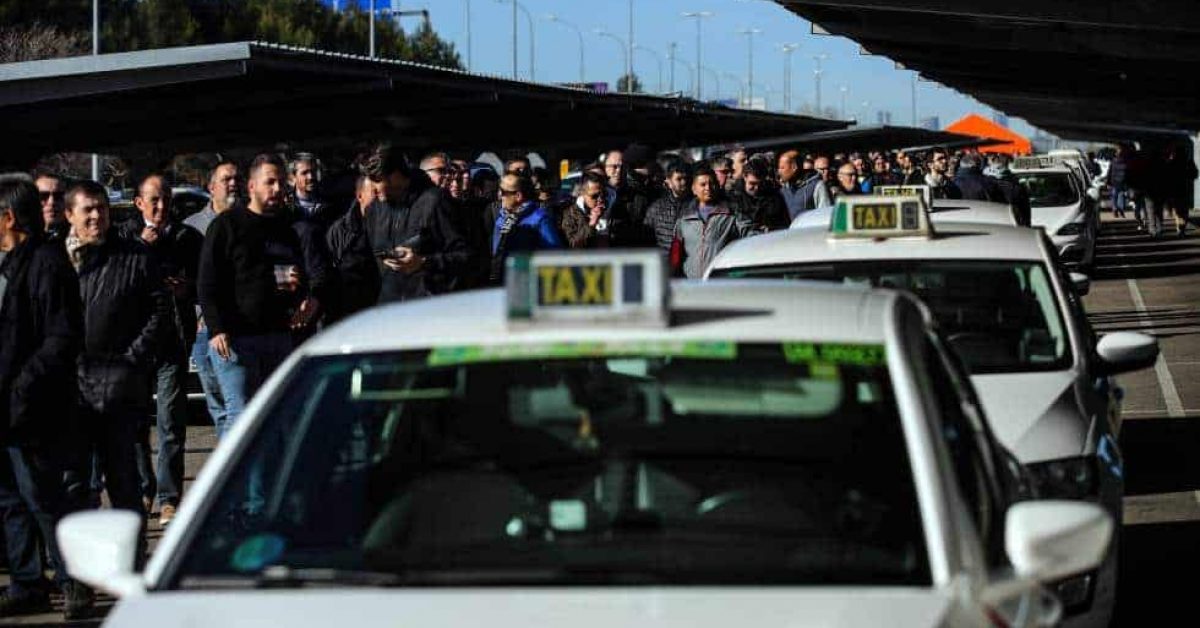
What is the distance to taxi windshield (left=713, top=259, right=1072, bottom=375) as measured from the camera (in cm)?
918

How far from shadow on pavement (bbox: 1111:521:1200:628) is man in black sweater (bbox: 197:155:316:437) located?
411 cm

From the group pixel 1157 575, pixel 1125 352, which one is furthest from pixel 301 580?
pixel 1157 575

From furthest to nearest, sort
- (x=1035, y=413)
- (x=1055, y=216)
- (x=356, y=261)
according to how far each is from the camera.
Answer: (x=1055, y=216) → (x=356, y=261) → (x=1035, y=413)

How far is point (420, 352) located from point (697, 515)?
67 centimetres

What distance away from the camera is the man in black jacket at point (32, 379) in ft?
29.3

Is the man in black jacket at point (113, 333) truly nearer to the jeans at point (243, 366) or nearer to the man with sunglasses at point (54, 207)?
the jeans at point (243, 366)

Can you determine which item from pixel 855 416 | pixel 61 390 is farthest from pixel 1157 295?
pixel 855 416

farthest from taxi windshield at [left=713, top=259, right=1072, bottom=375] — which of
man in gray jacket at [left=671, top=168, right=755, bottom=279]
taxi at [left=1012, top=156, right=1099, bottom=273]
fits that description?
taxi at [left=1012, top=156, right=1099, bottom=273]

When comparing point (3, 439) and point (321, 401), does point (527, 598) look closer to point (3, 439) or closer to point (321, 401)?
point (321, 401)

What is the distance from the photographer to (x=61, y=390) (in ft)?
29.8

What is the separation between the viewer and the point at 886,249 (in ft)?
31.2

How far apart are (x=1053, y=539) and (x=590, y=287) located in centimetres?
104

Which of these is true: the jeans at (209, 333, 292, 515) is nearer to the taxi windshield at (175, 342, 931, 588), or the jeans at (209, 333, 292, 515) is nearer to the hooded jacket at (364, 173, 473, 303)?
the hooded jacket at (364, 173, 473, 303)

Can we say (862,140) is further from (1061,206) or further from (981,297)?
(981,297)
